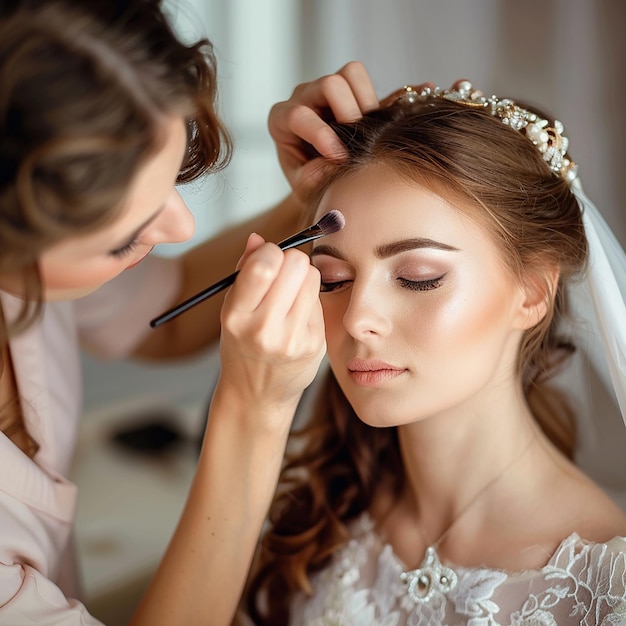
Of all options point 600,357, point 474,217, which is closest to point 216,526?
point 474,217

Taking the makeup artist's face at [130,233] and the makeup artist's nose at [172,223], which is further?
the makeup artist's nose at [172,223]

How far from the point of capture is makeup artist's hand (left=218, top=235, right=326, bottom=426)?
949 mm

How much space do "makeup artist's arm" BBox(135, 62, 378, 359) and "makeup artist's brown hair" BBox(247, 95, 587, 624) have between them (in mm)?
39

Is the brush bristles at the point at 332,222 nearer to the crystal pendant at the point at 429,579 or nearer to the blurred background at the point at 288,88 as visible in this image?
the blurred background at the point at 288,88

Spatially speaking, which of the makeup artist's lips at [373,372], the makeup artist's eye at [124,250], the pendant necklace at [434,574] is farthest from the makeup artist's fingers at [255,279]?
the pendant necklace at [434,574]

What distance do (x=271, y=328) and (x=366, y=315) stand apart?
0.65ft

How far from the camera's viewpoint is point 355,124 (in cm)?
119

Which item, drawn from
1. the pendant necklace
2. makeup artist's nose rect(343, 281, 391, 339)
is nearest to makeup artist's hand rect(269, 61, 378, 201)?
makeup artist's nose rect(343, 281, 391, 339)

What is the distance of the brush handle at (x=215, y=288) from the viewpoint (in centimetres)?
100

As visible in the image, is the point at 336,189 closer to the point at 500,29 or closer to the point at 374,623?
the point at 374,623

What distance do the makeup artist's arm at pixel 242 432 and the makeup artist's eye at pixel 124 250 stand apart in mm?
132

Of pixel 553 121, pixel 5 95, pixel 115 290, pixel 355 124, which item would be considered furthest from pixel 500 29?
pixel 5 95

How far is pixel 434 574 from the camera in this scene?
47.2 inches

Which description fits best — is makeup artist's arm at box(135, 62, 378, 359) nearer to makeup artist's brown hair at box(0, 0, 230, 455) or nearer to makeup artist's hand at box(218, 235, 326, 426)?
makeup artist's hand at box(218, 235, 326, 426)
